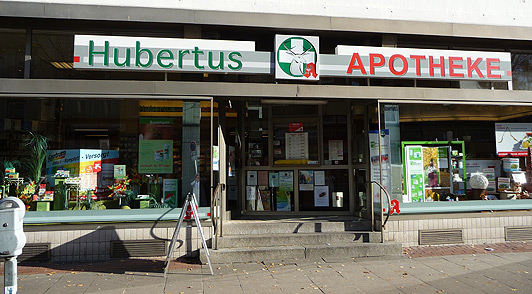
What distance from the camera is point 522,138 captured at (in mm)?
8539

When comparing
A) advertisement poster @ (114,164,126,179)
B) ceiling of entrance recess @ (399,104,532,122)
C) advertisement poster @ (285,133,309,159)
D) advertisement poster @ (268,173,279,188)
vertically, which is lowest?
advertisement poster @ (268,173,279,188)

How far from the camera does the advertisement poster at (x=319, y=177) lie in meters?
8.57

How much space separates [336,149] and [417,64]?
2478mm

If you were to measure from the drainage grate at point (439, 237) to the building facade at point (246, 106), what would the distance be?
0.04 meters

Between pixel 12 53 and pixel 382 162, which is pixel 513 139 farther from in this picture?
pixel 12 53

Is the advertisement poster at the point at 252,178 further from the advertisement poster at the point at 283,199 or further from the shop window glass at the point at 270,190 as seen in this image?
the advertisement poster at the point at 283,199

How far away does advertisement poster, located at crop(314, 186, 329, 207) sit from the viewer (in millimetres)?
8539

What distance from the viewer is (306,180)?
8586 millimetres

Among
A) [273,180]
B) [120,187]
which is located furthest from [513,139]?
[120,187]

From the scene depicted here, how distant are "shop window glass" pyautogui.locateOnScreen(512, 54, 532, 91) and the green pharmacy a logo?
15.6 ft

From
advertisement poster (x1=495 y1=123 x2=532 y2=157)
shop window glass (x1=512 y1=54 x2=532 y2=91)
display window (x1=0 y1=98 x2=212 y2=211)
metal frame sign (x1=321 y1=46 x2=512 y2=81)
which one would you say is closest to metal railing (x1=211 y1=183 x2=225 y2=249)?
display window (x1=0 y1=98 x2=212 y2=211)

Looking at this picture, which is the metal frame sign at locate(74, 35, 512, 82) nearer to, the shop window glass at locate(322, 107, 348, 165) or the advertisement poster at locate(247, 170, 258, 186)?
the shop window glass at locate(322, 107, 348, 165)

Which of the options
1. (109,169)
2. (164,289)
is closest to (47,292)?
(164,289)

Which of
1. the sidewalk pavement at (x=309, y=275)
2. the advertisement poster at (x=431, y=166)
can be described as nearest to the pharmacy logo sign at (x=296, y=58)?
the advertisement poster at (x=431, y=166)
